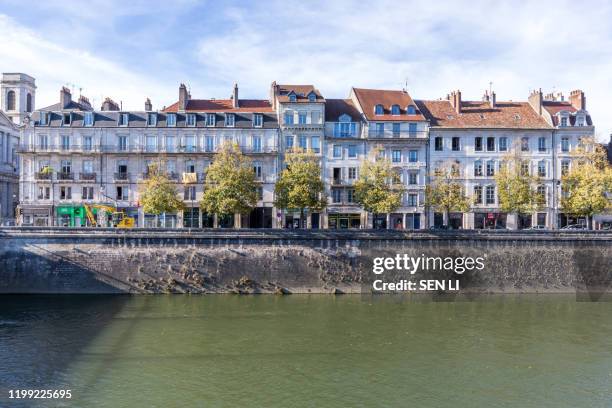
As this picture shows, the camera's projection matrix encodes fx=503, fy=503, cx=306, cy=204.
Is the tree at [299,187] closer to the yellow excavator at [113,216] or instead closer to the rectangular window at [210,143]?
the rectangular window at [210,143]

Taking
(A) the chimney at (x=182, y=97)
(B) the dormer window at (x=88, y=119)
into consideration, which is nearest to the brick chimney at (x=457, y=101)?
(A) the chimney at (x=182, y=97)

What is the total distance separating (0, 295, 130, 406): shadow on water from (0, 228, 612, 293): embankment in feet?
6.53

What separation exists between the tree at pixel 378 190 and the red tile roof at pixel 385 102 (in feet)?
27.6

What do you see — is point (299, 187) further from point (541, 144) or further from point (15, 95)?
point (15, 95)

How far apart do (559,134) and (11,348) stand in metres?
47.9

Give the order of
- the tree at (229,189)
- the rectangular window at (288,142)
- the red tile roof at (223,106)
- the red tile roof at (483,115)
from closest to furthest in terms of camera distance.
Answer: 1. the tree at (229,189)
2. the rectangular window at (288,142)
3. the red tile roof at (223,106)
4. the red tile roof at (483,115)

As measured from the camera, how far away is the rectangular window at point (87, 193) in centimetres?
4619

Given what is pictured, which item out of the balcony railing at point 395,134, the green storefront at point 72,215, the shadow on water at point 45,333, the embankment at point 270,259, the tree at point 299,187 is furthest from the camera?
the balcony railing at point 395,134

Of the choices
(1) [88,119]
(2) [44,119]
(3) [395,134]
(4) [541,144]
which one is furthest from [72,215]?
(4) [541,144]

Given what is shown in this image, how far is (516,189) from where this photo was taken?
136 ft

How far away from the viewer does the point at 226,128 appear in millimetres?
46531

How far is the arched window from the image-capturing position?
199ft

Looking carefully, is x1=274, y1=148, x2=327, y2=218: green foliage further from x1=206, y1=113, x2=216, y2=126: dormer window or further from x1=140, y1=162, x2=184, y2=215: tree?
x1=206, y1=113, x2=216, y2=126: dormer window

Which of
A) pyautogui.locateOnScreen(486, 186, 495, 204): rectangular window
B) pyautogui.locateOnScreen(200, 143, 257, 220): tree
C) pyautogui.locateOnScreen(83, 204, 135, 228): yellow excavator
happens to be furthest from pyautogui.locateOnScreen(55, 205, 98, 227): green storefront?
pyautogui.locateOnScreen(486, 186, 495, 204): rectangular window
